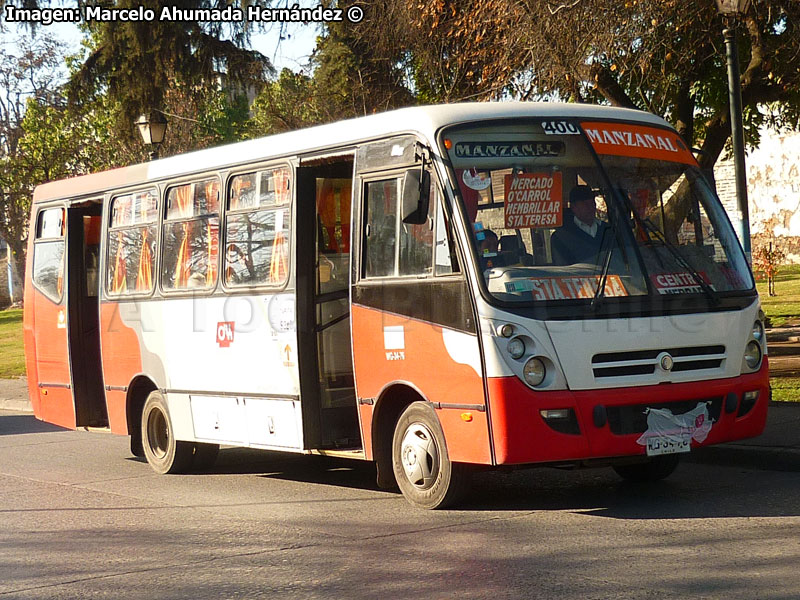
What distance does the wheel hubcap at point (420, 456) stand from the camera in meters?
8.90

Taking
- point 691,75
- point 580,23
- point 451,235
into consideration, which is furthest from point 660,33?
point 451,235

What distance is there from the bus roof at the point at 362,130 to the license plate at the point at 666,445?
94.5 inches

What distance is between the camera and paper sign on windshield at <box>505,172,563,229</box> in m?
8.57

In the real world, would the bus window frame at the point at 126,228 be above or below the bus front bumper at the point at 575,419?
above

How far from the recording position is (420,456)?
29.5 ft

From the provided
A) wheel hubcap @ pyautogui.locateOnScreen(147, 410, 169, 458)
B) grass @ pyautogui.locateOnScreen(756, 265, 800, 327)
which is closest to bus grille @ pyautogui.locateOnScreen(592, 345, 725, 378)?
wheel hubcap @ pyautogui.locateOnScreen(147, 410, 169, 458)

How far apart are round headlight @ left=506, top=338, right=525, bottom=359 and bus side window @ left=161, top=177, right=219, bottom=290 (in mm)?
3921

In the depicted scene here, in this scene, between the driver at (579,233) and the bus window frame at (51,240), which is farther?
the bus window frame at (51,240)

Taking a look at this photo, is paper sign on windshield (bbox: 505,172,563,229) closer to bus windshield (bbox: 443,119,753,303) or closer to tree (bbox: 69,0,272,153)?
bus windshield (bbox: 443,119,753,303)

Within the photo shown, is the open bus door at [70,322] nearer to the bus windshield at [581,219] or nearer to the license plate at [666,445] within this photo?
the bus windshield at [581,219]

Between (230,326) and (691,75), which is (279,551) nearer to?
(230,326)

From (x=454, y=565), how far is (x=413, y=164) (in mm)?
3077

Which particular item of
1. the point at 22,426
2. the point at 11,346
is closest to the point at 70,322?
the point at 22,426

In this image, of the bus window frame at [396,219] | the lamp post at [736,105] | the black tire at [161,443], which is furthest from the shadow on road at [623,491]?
the lamp post at [736,105]
